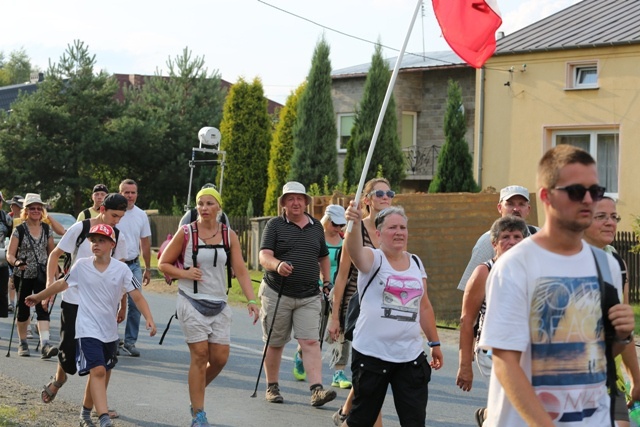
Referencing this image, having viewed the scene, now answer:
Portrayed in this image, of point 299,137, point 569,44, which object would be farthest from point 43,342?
point 299,137

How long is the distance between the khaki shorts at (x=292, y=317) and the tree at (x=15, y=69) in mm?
100275

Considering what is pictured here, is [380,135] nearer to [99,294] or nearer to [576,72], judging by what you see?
[576,72]

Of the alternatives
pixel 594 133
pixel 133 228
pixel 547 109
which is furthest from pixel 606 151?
pixel 133 228

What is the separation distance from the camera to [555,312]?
380cm

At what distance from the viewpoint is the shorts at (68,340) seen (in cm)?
844

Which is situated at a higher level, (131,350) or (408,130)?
(408,130)

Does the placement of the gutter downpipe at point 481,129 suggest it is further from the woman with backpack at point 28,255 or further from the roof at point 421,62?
the woman with backpack at point 28,255

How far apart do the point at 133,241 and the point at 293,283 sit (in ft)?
10.2

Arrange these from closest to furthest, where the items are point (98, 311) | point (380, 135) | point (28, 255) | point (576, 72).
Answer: point (98, 311)
point (28, 255)
point (576, 72)
point (380, 135)

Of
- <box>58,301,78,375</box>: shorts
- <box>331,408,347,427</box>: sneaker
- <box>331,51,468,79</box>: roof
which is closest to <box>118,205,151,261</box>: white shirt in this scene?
<box>58,301,78,375</box>: shorts

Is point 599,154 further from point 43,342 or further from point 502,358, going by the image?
point 502,358

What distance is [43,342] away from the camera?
12.2 meters

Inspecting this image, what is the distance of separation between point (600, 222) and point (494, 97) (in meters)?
22.0

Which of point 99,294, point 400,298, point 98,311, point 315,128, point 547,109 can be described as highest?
point 547,109
